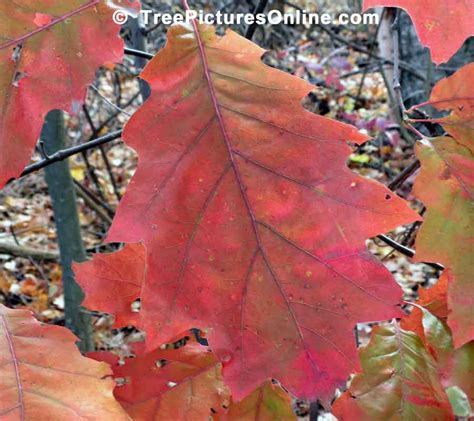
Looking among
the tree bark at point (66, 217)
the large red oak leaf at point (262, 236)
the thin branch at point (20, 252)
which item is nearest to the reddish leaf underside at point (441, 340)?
the large red oak leaf at point (262, 236)

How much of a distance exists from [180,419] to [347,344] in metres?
0.28

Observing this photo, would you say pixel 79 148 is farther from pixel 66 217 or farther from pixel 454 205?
pixel 66 217

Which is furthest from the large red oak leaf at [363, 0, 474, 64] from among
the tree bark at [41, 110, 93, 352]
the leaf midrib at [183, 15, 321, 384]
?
the tree bark at [41, 110, 93, 352]

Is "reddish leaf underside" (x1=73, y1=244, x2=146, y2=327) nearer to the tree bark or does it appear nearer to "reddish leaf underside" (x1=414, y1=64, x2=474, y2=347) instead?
"reddish leaf underside" (x1=414, y1=64, x2=474, y2=347)

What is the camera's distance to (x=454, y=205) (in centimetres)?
61

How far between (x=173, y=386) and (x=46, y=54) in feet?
1.42

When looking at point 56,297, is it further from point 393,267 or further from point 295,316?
point 295,316

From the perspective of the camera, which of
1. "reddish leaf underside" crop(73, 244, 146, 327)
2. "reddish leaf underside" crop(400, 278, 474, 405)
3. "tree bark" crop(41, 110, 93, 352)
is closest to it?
"reddish leaf underside" crop(400, 278, 474, 405)

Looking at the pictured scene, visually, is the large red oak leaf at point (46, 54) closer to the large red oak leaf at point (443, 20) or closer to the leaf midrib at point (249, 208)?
the leaf midrib at point (249, 208)

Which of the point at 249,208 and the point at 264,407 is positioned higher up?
the point at 249,208

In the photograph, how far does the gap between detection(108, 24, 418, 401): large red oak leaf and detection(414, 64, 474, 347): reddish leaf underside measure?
0.08 meters

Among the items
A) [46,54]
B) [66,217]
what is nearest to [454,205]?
[46,54]

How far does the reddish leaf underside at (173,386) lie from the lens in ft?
2.35

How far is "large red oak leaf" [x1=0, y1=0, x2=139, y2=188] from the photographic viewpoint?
58cm
